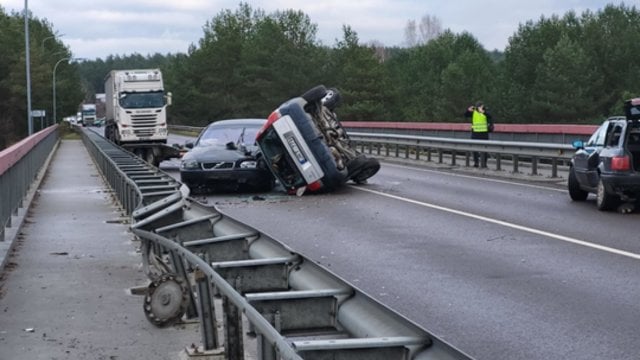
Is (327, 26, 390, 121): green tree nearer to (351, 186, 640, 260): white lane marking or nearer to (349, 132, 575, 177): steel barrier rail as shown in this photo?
(349, 132, 575, 177): steel barrier rail

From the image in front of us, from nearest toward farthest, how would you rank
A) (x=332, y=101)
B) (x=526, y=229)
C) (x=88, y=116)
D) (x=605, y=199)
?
(x=526, y=229) < (x=605, y=199) < (x=332, y=101) < (x=88, y=116)

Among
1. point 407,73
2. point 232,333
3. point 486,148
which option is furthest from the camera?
point 407,73

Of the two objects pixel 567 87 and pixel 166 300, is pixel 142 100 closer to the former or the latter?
pixel 166 300

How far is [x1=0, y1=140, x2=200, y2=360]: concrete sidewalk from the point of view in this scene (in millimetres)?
7500

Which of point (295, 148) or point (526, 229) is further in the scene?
point (295, 148)

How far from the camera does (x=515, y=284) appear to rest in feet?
33.3

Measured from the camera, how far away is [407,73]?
383 ft

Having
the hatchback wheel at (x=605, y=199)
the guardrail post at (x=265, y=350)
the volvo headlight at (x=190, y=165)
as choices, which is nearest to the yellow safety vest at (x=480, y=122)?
the volvo headlight at (x=190, y=165)

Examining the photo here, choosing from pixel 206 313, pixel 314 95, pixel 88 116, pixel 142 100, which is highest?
pixel 314 95

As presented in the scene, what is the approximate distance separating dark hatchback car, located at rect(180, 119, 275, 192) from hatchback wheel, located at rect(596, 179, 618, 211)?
7097 millimetres

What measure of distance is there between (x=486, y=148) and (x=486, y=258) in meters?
15.5

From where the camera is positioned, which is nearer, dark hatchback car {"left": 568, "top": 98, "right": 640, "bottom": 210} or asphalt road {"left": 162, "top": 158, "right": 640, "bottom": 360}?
asphalt road {"left": 162, "top": 158, "right": 640, "bottom": 360}

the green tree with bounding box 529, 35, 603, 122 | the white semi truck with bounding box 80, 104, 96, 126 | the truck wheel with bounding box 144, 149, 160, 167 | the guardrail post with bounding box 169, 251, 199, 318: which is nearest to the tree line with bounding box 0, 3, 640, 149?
the green tree with bounding box 529, 35, 603, 122

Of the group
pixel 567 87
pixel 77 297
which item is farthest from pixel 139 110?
pixel 567 87
